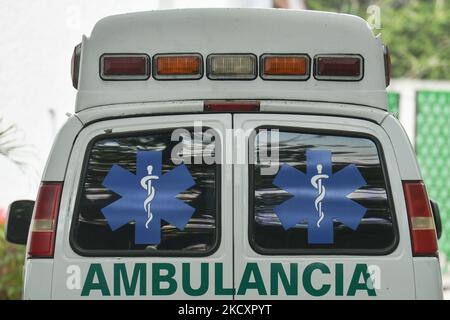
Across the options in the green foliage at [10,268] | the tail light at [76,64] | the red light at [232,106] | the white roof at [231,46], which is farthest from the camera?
the green foliage at [10,268]

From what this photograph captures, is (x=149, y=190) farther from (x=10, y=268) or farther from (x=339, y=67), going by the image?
(x=10, y=268)

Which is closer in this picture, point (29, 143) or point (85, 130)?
point (85, 130)

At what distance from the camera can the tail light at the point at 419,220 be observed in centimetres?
514

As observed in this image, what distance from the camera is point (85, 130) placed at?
5312mm

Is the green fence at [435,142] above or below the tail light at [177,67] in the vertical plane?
above

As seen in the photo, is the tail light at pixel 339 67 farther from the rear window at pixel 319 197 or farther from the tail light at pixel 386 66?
the rear window at pixel 319 197

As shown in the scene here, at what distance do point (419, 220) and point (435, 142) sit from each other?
463 inches

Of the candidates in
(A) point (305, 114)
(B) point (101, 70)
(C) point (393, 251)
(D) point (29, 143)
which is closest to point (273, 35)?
(A) point (305, 114)

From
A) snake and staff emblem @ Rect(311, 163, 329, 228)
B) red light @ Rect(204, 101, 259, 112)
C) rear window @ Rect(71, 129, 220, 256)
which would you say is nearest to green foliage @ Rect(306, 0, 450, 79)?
red light @ Rect(204, 101, 259, 112)

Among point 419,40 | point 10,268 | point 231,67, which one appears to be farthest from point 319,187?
point 419,40

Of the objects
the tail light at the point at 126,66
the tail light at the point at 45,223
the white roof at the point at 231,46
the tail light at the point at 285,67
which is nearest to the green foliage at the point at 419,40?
the white roof at the point at 231,46

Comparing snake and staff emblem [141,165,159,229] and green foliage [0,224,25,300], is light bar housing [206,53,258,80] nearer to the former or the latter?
snake and staff emblem [141,165,159,229]
